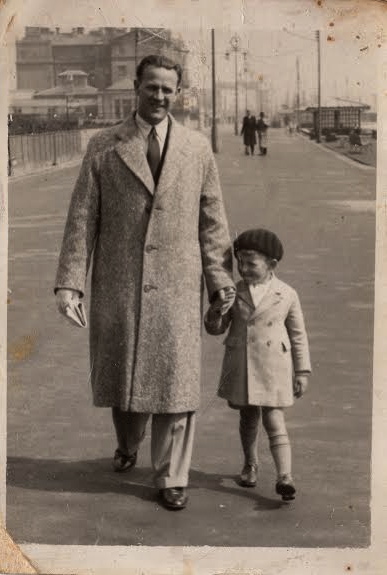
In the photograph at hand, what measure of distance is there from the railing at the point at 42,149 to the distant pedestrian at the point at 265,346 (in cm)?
86

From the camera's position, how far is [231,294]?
705 cm

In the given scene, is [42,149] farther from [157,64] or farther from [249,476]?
[249,476]

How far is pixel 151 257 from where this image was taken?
23.2 feet

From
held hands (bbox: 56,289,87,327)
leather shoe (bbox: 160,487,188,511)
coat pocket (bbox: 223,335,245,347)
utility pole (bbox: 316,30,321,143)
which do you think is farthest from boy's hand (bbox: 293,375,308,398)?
utility pole (bbox: 316,30,321,143)

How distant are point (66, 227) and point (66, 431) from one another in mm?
875

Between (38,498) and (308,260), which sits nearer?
(38,498)

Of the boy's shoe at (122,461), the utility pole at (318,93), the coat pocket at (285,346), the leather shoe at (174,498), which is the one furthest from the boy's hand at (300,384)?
the utility pole at (318,93)

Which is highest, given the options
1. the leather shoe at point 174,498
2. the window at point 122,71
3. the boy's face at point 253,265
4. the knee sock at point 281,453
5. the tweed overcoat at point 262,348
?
the window at point 122,71

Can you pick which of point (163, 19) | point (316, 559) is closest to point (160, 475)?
point (316, 559)

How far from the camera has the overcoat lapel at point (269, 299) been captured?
7.12 m

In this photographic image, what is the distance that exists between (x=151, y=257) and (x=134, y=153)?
0.40 metres

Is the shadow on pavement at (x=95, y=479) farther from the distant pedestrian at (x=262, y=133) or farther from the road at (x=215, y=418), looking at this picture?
the distant pedestrian at (x=262, y=133)

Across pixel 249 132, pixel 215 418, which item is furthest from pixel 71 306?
pixel 249 132

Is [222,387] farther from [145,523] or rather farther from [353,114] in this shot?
[353,114]
